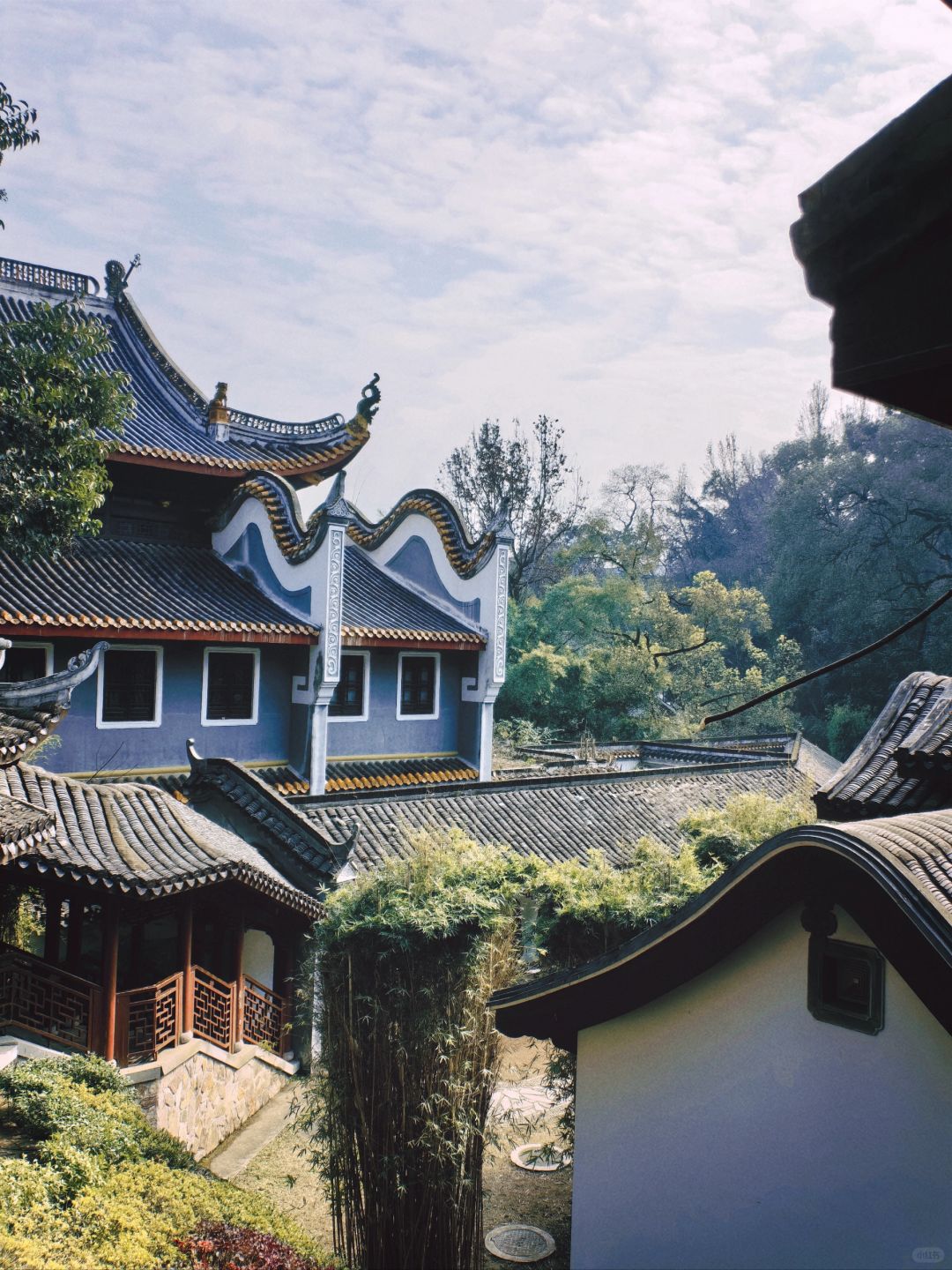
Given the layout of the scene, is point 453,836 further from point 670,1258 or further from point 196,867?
point 670,1258

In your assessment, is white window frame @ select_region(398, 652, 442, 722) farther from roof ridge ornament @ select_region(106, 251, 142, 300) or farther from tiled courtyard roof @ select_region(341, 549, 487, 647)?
roof ridge ornament @ select_region(106, 251, 142, 300)

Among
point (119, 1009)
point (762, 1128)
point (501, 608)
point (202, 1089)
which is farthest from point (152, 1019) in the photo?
point (501, 608)

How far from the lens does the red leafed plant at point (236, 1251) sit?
5094 millimetres

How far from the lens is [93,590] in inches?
525

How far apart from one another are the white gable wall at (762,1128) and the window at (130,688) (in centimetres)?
1032

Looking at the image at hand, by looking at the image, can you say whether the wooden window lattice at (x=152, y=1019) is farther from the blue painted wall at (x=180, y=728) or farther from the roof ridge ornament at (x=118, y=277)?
the roof ridge ornament at (x=118, y=277)

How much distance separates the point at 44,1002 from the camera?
331 inches

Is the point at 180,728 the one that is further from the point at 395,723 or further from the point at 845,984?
the point at 845,984

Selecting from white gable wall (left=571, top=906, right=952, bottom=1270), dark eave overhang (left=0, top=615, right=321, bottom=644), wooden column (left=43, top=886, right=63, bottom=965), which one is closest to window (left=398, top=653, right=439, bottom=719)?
dark eave overhang (left=0, top=615, right=321, bottom=644)

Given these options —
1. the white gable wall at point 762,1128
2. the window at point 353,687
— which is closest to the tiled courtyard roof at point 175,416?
the window at point 353,687

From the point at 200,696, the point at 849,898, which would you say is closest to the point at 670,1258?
the point at 849,898

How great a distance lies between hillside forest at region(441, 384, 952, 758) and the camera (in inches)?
1127

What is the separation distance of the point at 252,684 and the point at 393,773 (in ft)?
9.40

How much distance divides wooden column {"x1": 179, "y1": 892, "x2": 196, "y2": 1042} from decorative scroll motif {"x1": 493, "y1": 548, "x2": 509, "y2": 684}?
8.34m
